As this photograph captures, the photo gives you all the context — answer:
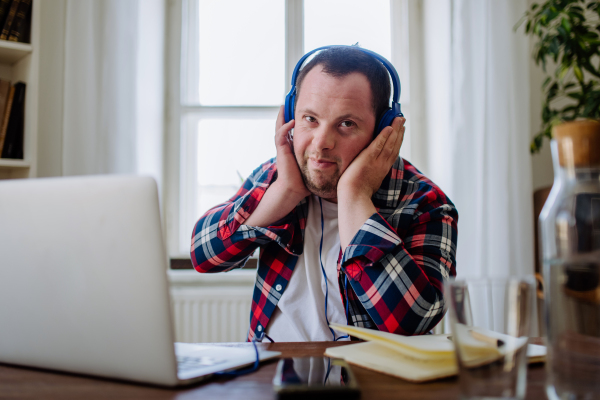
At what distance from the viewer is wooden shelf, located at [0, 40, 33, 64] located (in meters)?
2.01

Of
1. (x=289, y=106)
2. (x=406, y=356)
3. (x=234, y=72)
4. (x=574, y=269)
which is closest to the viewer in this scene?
(x=574, y=269)

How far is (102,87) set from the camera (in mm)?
2215

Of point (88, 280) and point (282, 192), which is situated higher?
point (282, 192)

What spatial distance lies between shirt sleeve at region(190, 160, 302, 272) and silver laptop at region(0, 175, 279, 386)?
566 mm

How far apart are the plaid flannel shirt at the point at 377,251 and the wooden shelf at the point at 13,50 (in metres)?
1.39

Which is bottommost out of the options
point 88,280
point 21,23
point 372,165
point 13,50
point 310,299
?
point 310,299

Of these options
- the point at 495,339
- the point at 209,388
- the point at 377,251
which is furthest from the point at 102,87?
the point at 495,339

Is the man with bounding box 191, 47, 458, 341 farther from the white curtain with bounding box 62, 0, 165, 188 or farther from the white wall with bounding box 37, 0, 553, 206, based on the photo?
the white wall with bounding box 37, 0, 553, 206

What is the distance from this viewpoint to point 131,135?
7.31 ft

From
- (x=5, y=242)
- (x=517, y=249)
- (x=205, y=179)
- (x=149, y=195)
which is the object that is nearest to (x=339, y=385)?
A: (x=149, y=195)

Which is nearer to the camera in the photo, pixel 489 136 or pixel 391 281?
pixel 391 281

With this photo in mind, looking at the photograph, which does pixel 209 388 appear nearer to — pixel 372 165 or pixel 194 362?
pixel 194 362

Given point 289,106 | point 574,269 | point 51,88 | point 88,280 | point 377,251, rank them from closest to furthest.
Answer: point 574,269 < point 88,280 < point 377,251 < point 289,106 < point 51,88

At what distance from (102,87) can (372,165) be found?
5.31 feet
